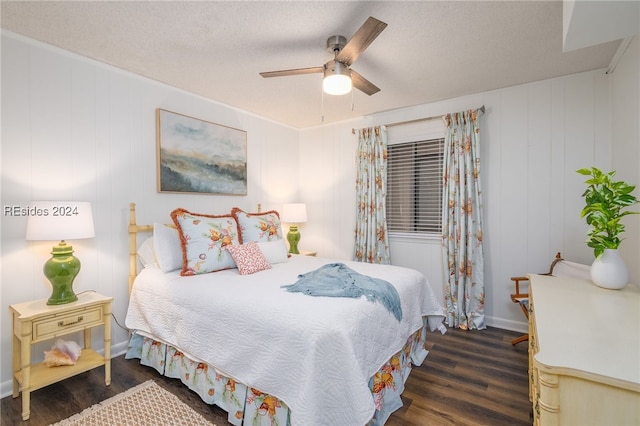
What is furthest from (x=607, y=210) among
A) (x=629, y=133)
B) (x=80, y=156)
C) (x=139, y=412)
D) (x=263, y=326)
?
(x=80, y=156)

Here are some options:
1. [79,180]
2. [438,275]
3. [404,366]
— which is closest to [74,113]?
[79,180]

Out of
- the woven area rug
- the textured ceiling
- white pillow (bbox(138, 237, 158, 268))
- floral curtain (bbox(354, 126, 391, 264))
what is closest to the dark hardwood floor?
the woven area rug

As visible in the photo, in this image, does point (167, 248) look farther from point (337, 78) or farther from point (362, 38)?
point (362, 38)

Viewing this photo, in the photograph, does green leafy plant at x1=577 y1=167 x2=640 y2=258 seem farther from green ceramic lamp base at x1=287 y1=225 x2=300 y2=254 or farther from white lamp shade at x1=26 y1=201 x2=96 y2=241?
white lamp shade at x1=26 y1=201 x2=96 y2=241

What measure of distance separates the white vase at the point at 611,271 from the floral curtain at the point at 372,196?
2.25 meters

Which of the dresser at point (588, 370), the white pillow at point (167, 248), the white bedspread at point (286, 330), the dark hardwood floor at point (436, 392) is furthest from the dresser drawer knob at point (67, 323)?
the dresser at point (588, 370)

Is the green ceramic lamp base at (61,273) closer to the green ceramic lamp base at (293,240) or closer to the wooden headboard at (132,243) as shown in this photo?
the wooden headboard at (132,243)

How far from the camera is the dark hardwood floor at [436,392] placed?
1868 mm

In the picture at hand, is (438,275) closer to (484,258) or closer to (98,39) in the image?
(484,258)

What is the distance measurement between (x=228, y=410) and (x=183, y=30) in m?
2.56

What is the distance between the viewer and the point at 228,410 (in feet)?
6.02

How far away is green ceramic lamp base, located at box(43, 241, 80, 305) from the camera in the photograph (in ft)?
6.83

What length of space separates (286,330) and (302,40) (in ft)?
6.65

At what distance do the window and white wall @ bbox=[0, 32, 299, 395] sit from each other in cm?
237
